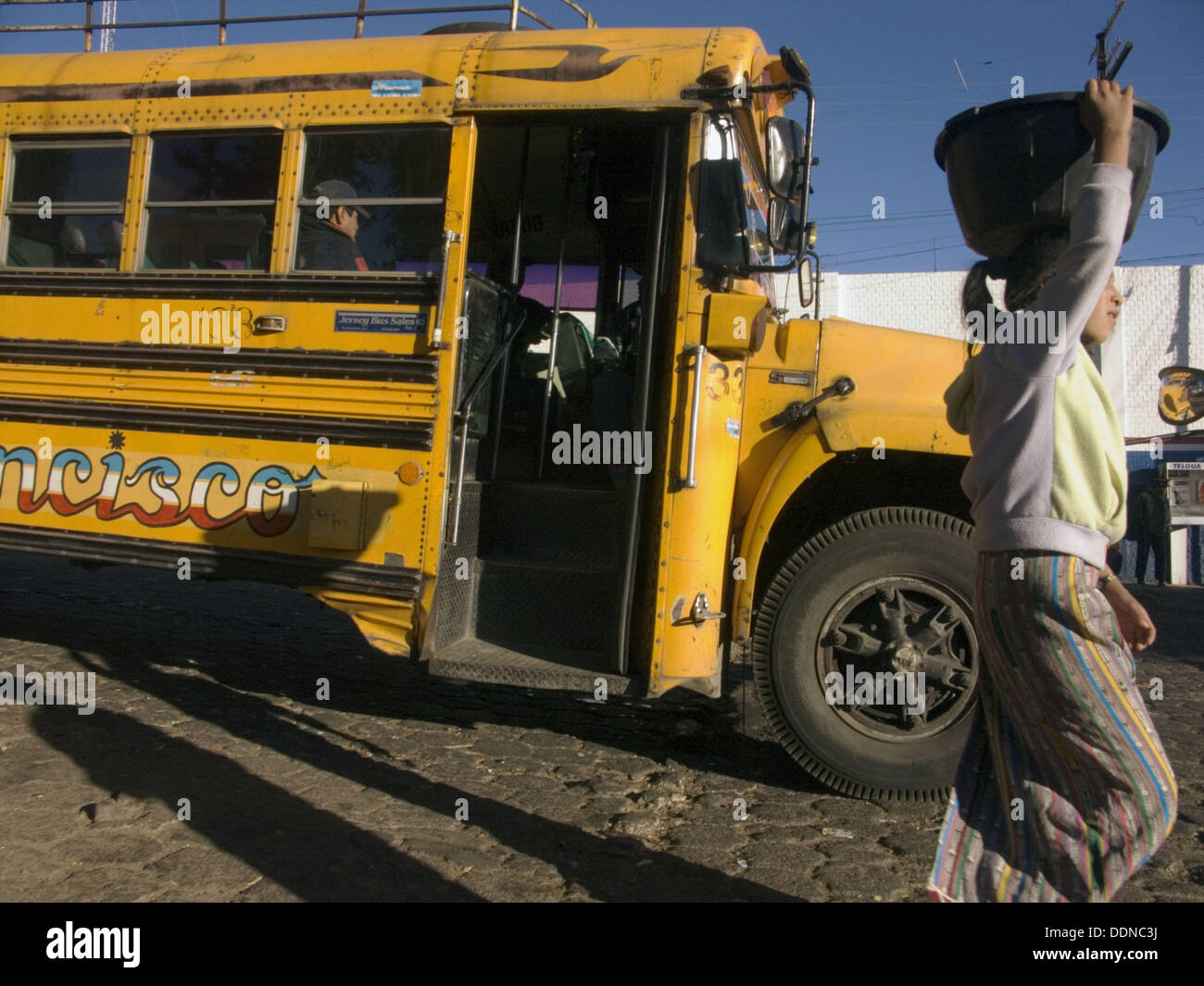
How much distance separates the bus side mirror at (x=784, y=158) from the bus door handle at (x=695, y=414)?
2.15ft

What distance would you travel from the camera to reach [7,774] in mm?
3363

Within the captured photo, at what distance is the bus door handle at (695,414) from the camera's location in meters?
3.43

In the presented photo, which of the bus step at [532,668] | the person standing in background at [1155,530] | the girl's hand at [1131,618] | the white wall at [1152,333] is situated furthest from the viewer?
the white wall at [1152,333]

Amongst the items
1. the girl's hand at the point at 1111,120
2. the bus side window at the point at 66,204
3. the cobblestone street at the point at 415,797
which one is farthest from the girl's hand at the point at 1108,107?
the bus side window at the point at 66,204

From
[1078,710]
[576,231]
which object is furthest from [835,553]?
[576,231]

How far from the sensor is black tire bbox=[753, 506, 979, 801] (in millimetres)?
3383

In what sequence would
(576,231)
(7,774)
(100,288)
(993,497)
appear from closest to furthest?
(993,497)
(7,774)
(100,288)
(576,231)

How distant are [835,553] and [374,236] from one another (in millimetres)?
2272

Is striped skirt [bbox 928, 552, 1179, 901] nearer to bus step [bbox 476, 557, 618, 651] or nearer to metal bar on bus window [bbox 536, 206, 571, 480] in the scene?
bus step [bbox 476, 557, 618, 651]

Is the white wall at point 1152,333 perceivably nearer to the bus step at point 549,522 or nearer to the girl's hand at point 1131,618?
the bus step at point 549,522

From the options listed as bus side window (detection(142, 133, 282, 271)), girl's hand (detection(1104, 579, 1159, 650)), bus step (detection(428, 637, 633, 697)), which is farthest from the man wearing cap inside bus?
girl's hand (detection(1104, 579, 1159, 650))

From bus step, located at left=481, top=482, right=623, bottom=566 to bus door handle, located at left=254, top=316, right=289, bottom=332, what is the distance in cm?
110

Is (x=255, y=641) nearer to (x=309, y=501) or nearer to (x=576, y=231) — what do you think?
(x=309, y=501)

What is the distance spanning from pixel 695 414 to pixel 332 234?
174cm
